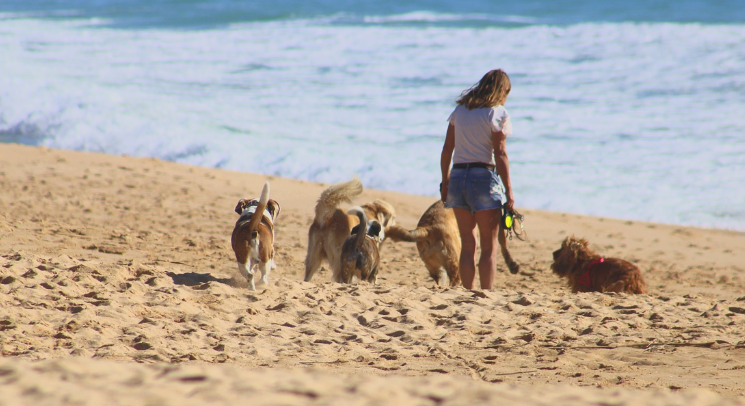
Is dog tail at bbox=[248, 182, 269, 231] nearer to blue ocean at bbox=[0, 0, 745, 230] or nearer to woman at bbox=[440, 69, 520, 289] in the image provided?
woman at bbox=[440, 69, 520, 289]

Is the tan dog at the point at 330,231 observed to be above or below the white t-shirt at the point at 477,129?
below

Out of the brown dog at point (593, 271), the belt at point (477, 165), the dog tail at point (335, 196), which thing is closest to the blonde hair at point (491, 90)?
the belt at point (477, 165)

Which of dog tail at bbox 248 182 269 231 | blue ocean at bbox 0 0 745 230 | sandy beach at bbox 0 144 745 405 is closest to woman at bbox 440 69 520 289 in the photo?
sandy beach at bbox 0 144 745 405

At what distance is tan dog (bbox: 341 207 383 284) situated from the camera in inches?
265

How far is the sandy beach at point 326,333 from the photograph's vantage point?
10.7 feet

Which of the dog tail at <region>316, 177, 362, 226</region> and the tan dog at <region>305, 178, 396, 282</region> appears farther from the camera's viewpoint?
the tan dog at <region>305, 178, 396, 282</region>

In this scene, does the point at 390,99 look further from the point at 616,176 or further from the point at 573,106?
the point at 616,176

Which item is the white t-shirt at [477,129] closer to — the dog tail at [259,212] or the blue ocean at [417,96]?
the dog tail at [259,212]

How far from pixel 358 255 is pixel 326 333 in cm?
159

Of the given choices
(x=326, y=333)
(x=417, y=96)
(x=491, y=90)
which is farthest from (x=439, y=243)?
(x=417, y=96)

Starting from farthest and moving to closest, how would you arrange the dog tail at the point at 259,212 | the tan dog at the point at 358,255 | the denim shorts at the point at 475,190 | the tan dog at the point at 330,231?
1. the tan dog at the point at 330,231
2. the tan dog at the point at 358,255
3. the denim shorts at the point at 475,190
4. the dog tail at the point at 259,212

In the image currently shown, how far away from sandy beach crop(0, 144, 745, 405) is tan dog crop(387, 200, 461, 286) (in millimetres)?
508

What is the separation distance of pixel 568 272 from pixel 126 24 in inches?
1285

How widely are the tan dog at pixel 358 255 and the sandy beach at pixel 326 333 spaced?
1.59ft
